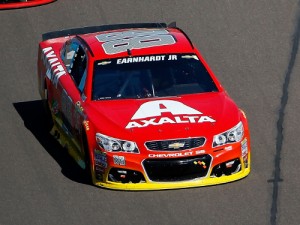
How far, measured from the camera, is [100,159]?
1318 centimetres

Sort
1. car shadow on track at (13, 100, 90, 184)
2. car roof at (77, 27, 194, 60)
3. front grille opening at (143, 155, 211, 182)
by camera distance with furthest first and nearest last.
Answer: car roof at (77, 27, 194, 60)
car shadow on track at (13, 100, 90, 184)
front grille opening at (143, 155, 211, 182)

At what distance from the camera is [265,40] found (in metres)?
19.2

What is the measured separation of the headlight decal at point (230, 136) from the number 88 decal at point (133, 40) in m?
1.96

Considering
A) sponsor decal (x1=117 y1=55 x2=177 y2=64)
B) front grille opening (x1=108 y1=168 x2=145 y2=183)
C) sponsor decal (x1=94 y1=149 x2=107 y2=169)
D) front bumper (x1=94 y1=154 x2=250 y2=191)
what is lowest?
front bumper (x1=94 y1=154 x2=250 y2=191)

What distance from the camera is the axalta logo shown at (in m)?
13.4

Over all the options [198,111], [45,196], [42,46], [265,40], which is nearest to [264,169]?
[198,111]

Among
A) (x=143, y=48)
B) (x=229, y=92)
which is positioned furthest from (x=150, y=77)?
(x=229, y=92)

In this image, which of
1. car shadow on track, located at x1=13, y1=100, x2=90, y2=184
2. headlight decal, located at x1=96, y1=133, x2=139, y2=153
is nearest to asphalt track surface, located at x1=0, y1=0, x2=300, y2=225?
car shadow on track, located at x1=13, y1=100, x2=90, y2=184

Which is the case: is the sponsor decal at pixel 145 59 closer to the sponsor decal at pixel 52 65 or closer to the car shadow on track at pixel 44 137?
the sponsor decal at pixel 52 65

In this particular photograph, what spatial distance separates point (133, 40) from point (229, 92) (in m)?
2.27

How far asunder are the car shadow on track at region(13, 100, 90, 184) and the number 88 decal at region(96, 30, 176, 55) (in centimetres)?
132

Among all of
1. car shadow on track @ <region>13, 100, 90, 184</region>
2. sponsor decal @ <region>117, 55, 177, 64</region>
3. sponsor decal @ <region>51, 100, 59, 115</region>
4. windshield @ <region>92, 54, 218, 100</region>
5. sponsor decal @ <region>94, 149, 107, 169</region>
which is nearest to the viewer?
sponsor decal @ <region>94, 149, 107, 169</region>

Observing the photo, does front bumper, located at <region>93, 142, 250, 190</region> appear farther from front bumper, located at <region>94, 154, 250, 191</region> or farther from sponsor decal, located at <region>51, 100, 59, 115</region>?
sponsor decal, located at <region>51, 100, 59, 115</region>

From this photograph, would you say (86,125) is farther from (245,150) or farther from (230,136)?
(245,150)
